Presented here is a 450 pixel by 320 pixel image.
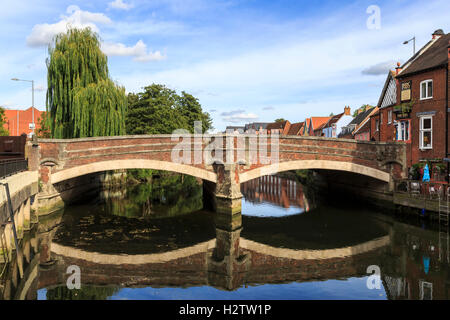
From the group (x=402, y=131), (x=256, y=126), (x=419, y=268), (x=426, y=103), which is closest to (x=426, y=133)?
(x=426, y=103)

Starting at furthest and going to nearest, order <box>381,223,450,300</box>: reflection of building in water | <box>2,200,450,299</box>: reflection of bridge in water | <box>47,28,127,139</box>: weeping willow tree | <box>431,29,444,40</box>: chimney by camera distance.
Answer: <box>431,29,444,40</box>: chimney → <box>47,28,127,139</box>: weeping willow tree → <box>2,200,450,299</box>: reflection of bridge in water → <box>381,223,450,300</box>: reflection of building in water

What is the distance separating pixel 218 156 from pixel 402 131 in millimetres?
12199

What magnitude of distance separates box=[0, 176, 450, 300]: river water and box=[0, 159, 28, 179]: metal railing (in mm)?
2717

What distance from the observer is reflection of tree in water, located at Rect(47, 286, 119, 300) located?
854cm

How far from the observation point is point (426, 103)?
1900 cm

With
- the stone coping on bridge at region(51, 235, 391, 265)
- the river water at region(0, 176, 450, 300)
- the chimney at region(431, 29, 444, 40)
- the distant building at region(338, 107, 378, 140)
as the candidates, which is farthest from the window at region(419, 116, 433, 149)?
the distant building at region(338, 107, 378, 140)

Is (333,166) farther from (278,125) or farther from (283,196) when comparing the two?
(278,125)

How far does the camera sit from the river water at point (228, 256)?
9.01 metres

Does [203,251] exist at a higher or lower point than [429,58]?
lower

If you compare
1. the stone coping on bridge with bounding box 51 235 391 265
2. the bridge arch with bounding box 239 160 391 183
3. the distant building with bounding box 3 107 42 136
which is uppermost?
the distant building with bounding box 3 107 42 136

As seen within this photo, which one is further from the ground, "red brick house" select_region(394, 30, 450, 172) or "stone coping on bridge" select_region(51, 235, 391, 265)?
"red brick house" select_region(394, 30, 450, 172)

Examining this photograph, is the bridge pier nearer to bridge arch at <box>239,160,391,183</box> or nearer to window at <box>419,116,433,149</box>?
bridge arch at <box>239,160,391,183</box>

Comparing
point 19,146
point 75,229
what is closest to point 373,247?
point 75,229
